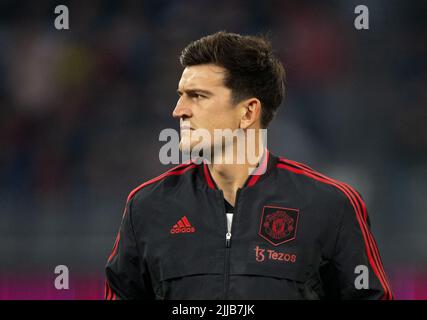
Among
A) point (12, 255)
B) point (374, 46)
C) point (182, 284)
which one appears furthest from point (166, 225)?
point (374, 46)

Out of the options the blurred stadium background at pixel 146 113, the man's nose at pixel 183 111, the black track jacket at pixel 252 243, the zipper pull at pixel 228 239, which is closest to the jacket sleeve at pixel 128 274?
the black track jacket at pixel 252 243

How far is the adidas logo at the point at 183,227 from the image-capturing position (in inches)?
101

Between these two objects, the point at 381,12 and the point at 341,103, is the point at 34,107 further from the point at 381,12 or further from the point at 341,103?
the point at 381,12

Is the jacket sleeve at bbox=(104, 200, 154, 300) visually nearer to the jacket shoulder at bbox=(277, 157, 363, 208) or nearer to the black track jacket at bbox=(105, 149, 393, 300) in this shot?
the black track jacket at bbox=(105, 149, 393, 300)

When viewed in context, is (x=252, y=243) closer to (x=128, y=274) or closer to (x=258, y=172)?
(x=258, y=172)

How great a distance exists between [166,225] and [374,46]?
3.59 metres

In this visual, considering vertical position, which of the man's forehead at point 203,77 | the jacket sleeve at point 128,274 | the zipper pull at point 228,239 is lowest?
the jacket sleeve at point 128,274

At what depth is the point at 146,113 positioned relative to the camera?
568cm

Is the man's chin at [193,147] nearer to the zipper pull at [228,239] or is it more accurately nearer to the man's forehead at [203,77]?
the man's forehead at [203,77]

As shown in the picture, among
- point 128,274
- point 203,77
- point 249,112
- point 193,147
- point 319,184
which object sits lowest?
point 128,274

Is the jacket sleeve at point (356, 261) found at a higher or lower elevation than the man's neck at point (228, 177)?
lower

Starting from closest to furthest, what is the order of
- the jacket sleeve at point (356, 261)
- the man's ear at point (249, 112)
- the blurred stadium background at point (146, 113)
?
the jacket sleeve at point (356, 261)
the man's ear at point (249, 112)
the blurred stadium background at point (146, 113)

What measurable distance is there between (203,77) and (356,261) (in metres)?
0.84

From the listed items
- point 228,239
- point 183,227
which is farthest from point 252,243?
point 183,227
